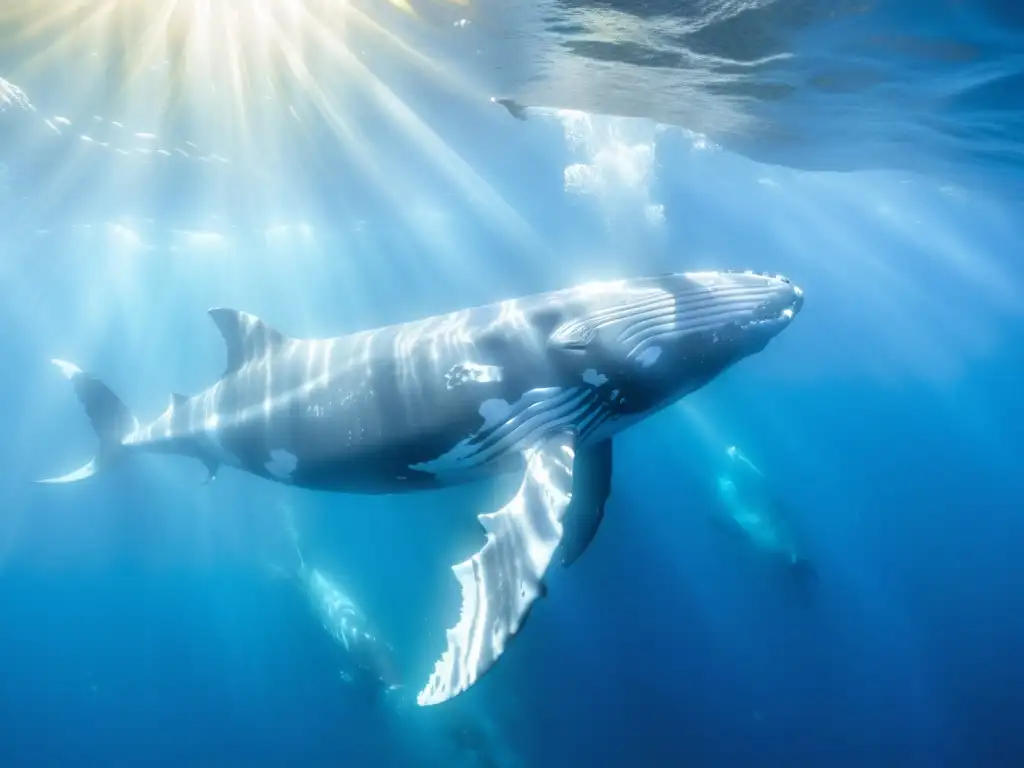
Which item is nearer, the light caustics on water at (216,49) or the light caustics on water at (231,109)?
the light caustics on water at (216,49)

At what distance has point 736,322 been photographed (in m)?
6.45

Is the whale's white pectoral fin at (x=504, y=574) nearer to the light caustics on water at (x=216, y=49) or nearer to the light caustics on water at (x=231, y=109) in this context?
the light caustics on water at (x=231, y=109)

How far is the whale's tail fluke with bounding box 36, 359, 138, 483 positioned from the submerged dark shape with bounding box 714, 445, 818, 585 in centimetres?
1875

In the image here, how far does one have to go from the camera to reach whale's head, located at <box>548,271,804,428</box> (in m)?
6.45

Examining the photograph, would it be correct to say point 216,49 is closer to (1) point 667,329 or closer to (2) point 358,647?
(1) point 667,329

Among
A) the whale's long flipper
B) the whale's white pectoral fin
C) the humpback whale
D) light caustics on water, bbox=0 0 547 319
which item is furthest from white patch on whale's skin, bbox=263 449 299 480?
light caustics on water, bbox=0 0 547 319

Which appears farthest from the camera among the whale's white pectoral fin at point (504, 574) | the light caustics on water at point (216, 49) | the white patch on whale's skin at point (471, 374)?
the light caustics on water at point (216, 49)

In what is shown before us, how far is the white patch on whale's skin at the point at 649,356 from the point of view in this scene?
645 cm

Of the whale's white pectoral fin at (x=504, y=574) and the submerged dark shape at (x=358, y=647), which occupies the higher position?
the whale's white pectoral fin at (x=504, y=574)

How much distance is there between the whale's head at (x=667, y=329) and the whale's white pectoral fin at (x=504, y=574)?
98 centimetres

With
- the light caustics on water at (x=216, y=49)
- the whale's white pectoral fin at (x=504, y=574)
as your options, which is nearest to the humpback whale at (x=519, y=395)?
the whale's white pectoral fin at (x=504, y=574)

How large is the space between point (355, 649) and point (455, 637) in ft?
48.3

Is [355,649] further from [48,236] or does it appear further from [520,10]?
[48,236]

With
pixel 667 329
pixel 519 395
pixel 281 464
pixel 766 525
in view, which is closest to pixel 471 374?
pixel 519 395
